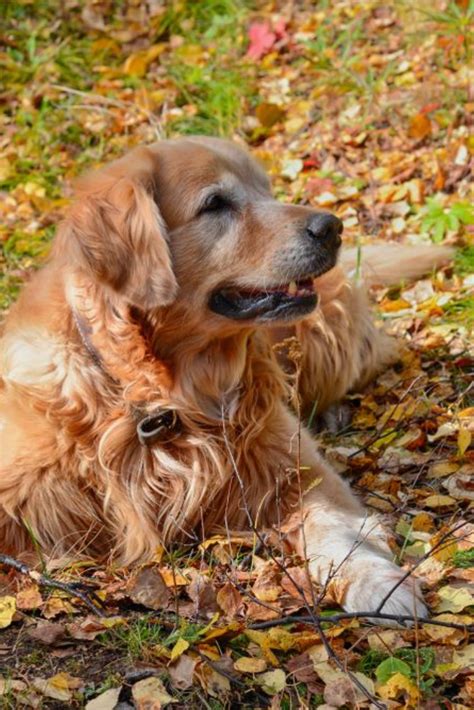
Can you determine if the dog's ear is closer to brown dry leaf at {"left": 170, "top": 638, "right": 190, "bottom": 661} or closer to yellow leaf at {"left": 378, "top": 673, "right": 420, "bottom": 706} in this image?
brown dry leaf at {"left": 170, "top": 638, "right": 190, "bottom": 661}

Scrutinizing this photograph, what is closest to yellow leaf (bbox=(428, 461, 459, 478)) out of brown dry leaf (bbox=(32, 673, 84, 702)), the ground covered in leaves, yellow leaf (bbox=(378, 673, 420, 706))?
the ground covered in leaves

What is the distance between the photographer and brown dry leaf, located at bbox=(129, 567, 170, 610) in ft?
10.3

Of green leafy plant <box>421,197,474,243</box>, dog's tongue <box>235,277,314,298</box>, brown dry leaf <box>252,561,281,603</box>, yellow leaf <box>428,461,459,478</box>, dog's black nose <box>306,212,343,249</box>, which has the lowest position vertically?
yellow leaf <box>428,461,459,478</box>

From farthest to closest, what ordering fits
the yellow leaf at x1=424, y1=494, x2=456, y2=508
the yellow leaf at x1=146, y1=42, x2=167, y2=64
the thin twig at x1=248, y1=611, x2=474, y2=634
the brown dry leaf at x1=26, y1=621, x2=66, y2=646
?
the yellow leaf at x1=146, y1=42, x2=167, y2=64
the yellow leaf at x1=424, y1=494, x2=456, y2=508
the brown dry leaf at x1=26, y1=621, x2=66, y2=646
the thin twig at x1=248, y1=611, x2=474, y2=634

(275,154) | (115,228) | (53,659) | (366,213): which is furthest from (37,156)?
(53,659)

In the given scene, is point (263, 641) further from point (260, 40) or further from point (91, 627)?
point (260, 40)

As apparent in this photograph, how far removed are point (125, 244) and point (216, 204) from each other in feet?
1.40

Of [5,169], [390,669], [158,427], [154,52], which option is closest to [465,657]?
[390,669]

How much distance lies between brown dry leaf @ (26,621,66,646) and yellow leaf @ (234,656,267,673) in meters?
0.56

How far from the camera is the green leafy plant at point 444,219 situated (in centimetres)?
573

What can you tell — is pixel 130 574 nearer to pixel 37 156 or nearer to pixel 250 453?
pixel 250 453

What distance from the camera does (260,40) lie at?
808 centimetres

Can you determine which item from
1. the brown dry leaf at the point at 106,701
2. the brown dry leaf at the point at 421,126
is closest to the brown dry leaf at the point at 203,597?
the brown dry leaf at the point at 106,701

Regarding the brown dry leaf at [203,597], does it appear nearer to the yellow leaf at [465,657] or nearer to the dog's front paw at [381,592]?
the dog's front paw at [381,592]
